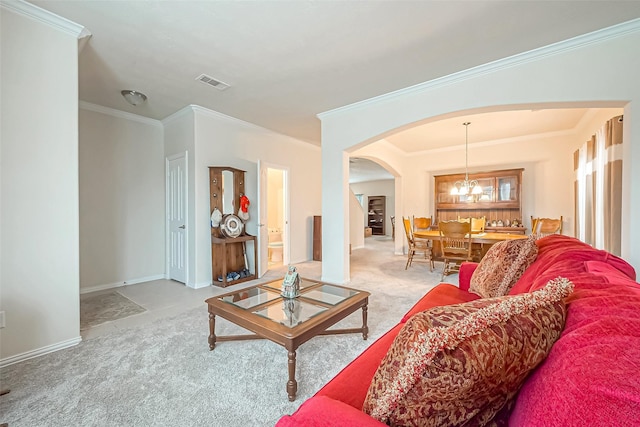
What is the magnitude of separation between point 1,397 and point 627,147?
500cm

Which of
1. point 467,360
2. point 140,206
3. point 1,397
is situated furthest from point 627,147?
point 140,206

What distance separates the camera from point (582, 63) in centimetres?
237

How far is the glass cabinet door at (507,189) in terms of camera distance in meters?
5.68

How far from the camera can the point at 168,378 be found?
175 cm

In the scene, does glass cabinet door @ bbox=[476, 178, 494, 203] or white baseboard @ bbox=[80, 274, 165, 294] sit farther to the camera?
glass cabinet door @ bbox=[476, 178, 494, 203]

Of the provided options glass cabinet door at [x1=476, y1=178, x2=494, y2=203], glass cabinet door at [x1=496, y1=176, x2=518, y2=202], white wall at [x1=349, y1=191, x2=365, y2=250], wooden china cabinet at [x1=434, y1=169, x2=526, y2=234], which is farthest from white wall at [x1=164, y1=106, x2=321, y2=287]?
glass cabinet door at [x1=496, y1=176, x2=518, y2=202]

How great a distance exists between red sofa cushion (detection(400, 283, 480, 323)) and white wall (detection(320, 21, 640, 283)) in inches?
60.9

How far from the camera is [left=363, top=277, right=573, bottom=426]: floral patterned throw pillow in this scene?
1.89 ft

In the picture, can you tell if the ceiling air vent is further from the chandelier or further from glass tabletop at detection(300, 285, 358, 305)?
the chandelier

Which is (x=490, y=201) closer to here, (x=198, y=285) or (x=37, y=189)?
(x=198, y=285)

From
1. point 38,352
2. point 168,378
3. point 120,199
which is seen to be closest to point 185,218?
point 120,199

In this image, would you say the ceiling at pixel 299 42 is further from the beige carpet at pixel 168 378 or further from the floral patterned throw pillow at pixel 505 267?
the beige carpet at pixel 168 378

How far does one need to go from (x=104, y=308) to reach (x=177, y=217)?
60.7 inches

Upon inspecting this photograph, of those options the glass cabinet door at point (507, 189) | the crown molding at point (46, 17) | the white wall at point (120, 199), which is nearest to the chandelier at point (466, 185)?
the glass cabinet door at point (507, 189)
